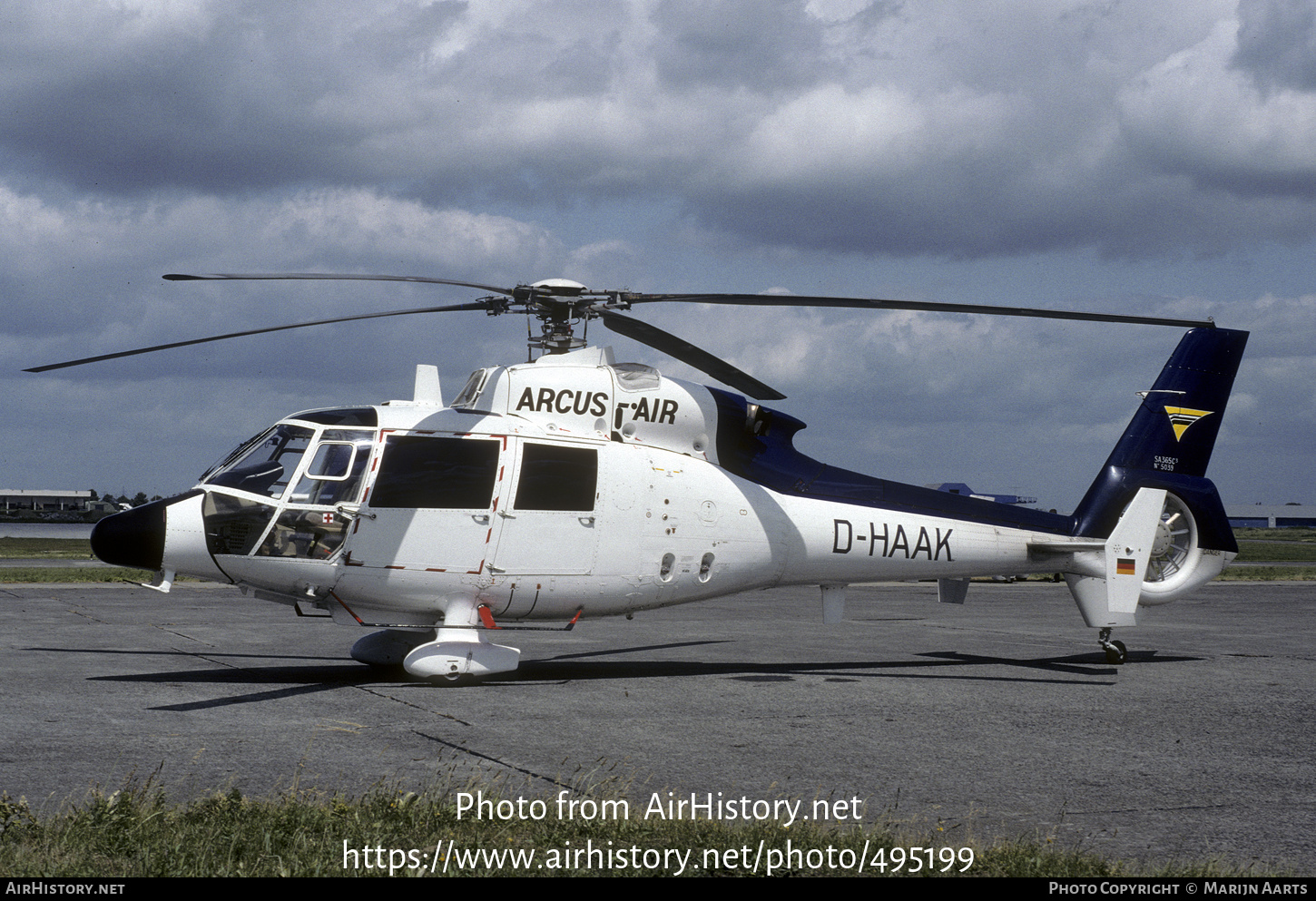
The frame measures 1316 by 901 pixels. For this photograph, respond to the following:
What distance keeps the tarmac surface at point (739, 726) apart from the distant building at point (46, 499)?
570ft

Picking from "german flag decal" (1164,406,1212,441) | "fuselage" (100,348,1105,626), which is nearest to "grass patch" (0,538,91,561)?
"fuselage" (100,348,1105,626)

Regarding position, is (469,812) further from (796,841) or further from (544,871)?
(796,841)

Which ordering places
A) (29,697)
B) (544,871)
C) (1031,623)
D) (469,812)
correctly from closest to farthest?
1. (544,871)
2. (469,812)
3. (29,697)
4. (1031,623)

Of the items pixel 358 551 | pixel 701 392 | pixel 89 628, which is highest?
pixel 701 392

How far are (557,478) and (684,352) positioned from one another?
7.31ft

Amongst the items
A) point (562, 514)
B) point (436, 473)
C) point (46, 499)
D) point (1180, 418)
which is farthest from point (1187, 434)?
point (46, 499)

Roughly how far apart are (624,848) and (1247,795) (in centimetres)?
483

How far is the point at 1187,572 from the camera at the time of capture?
54.3 ft

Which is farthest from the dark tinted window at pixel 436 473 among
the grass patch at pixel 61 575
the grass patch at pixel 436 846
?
the grass patch at pixel 61 575

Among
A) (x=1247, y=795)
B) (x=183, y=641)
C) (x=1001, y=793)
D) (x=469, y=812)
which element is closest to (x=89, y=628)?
(x=183, y=641)

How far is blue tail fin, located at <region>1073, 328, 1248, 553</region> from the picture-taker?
54.9 feet

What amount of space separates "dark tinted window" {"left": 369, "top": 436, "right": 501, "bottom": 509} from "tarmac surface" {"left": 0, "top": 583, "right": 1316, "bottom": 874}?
2.12 meters

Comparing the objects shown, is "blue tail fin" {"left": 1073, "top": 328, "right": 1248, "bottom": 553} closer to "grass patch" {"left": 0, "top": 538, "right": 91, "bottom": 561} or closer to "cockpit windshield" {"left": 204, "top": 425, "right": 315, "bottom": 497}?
"cockpit windshield" {"left": 204, "top": 425, "right": 315, "bottom": 497}

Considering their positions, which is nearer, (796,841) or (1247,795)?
(796,841)
